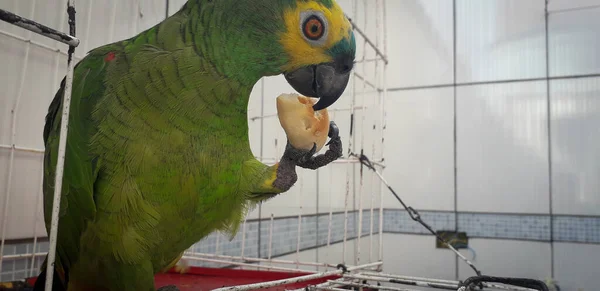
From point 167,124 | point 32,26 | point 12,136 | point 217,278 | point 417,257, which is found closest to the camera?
point 32,26

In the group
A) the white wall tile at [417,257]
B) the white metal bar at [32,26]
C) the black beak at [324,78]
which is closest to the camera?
the white metal bar at [32,26]

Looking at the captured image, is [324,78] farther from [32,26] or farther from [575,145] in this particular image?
[575,145]

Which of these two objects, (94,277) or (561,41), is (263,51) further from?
(561,41)

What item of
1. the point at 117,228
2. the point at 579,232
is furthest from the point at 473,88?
the point at 117,228

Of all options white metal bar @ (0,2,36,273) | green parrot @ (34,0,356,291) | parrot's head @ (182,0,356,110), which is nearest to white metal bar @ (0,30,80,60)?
white metal bar @ (0,2,36,273)

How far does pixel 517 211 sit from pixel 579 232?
1.23ft

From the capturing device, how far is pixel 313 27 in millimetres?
818

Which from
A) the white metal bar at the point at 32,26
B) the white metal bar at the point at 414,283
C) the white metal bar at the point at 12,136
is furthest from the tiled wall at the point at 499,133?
the white metal bar at the point at 32,26

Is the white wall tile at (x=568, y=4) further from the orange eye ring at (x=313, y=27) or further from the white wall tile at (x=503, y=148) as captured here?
the orange eye ring at (x=313, y=27)

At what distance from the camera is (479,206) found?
2998 millimetres

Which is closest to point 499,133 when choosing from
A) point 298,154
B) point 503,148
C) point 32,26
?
point 503,148

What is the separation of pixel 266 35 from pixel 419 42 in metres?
2.65

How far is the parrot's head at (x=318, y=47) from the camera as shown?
82cm

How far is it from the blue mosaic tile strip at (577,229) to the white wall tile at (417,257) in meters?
0.69
